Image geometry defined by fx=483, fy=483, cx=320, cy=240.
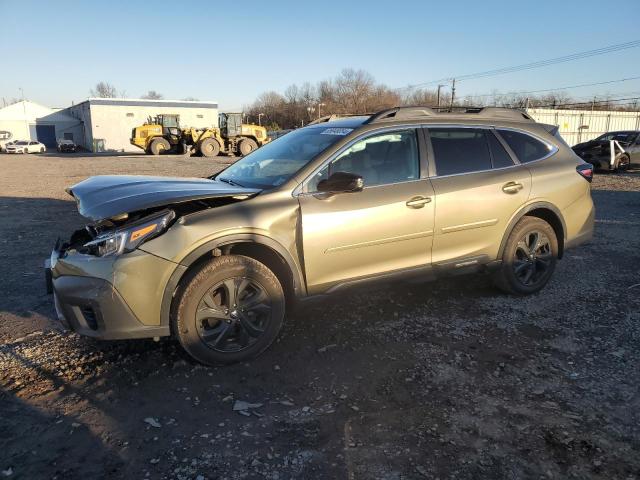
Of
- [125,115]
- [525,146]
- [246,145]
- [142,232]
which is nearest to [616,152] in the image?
[525,146]

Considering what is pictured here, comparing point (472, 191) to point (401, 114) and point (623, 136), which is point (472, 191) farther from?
point (623, 136)

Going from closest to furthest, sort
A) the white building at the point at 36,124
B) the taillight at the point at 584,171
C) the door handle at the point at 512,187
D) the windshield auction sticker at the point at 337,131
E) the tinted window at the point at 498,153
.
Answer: the windshield auction sticker at the point at 337,131 → the door handle at the point at 512,187 → the tinted window at the point at 498,153 → the taillight at the point at 584,171 → the white building at the point at 36,124

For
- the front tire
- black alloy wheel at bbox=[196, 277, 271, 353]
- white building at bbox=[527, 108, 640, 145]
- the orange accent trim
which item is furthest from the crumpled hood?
white building at bbox=[527, 108, 640, 145]

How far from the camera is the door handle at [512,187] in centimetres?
450

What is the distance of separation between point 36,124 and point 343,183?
76.1m

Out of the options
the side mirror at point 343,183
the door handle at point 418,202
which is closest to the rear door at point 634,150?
the door handle at point 418,202

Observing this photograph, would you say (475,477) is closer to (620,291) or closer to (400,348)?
(400,348)

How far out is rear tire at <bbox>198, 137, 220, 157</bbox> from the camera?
105 feet

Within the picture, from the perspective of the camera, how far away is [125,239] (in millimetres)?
3082

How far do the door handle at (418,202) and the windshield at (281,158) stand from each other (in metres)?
0.77

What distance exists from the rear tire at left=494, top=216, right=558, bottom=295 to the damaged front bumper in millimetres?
3194

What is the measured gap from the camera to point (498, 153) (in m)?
4.64

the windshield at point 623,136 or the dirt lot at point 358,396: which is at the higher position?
the windshield at point 623,136

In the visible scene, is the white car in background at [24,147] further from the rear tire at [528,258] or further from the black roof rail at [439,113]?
the rear tire at [528,258]
